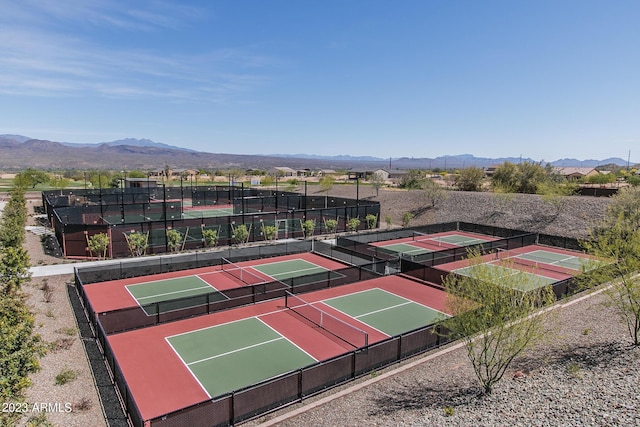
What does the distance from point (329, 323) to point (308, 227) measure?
708 inches

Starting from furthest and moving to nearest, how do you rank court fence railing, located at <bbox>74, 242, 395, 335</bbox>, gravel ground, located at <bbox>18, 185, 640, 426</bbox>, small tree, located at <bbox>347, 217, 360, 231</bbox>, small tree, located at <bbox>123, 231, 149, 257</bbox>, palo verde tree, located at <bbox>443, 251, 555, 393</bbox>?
small tree, located at <bbox>347, 217, 360, 231</bbox> → small tree, located at <bbox>123, 231, 149, 257</bbox> → court fence railing, located at <bbox>74, 242, 395, 335</bbox> → palo verde tree, located at <bbox>443, 251, 555, 393</bbox> → gravel ground, located at <bbox>18, 185, 640, 426</bbox>

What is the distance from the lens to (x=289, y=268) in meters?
25.5

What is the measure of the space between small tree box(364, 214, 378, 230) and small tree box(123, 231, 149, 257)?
19.7 meters

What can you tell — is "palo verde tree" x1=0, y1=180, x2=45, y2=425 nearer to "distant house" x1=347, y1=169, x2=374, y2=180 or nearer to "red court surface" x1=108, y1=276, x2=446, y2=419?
"red court surface" x1=108, y1=276, x2=446, y2=419

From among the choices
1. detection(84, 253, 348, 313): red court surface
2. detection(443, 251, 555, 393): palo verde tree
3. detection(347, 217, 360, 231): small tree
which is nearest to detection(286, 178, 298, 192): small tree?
detection(347, 217, 360, 231): small tree

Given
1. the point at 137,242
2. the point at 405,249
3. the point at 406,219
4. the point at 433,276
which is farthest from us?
the point at 406,219

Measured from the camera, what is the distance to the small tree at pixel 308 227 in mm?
34219

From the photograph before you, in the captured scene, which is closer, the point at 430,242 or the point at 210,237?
the point at 210,237

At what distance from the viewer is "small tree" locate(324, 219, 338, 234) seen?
35875 mm

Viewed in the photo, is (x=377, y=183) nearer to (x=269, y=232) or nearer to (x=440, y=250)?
(x=269, y=232)

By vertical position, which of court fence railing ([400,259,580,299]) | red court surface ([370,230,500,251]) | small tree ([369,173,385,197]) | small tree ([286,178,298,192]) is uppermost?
small tree ([369,173,385,197])

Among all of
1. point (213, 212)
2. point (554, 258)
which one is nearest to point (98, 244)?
point (213, 212)

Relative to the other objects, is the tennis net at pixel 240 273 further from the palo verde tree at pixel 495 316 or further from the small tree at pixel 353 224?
the small tree at pixel 353 224

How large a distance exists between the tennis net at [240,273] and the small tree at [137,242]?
6.11 m
